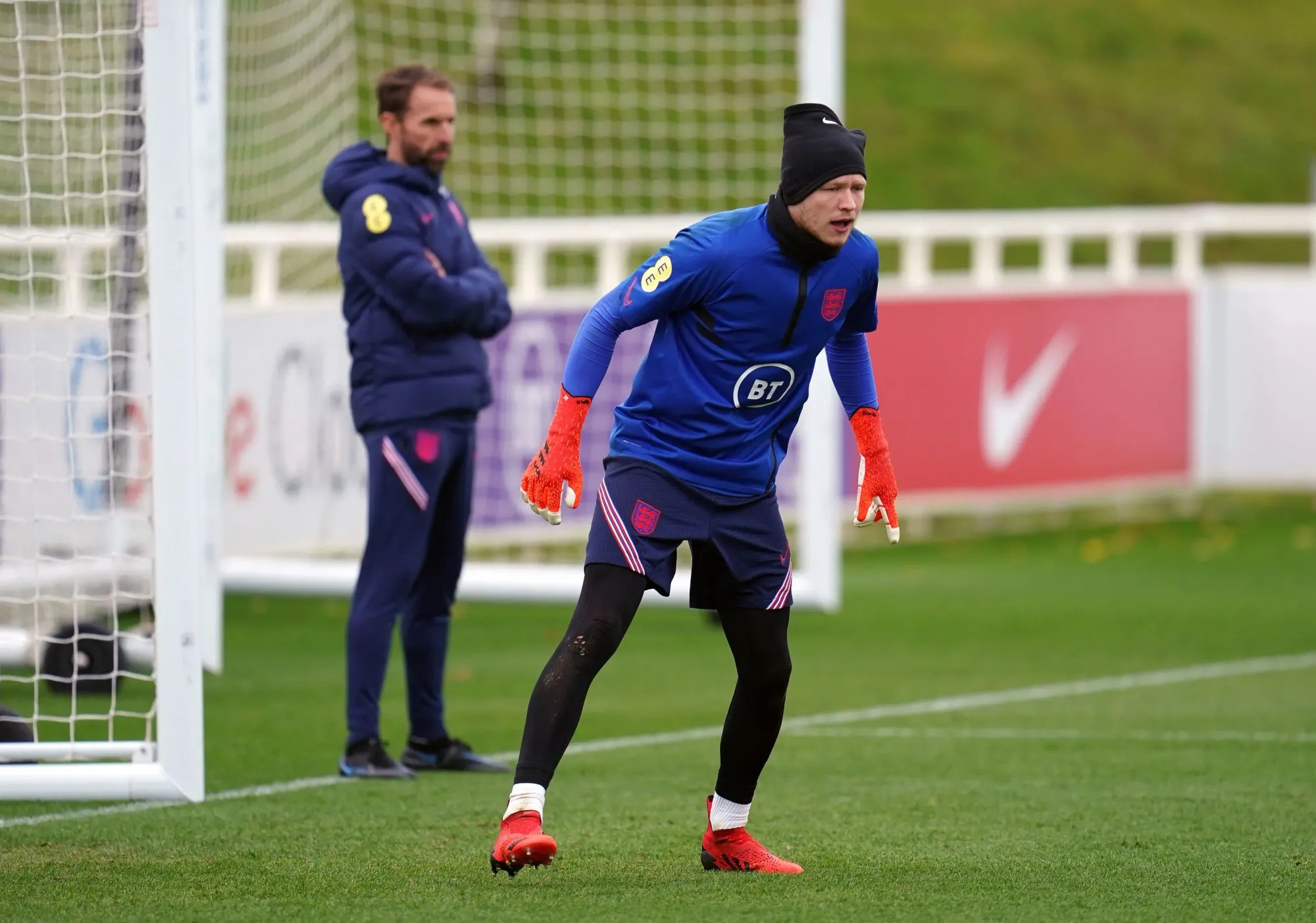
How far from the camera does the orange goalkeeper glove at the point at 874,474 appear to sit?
5.70 metres

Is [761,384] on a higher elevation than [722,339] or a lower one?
lower

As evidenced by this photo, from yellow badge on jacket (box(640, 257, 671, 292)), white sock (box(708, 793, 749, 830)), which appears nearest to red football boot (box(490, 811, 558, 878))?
white sock (box(708, 793, 749, 830))

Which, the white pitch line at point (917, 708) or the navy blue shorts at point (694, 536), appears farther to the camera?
the white pitch line at point (917, 708)

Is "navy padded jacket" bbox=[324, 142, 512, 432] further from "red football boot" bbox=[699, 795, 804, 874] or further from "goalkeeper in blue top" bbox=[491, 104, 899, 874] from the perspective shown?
"red football boot" bbox=[699, 795, 804, 874]

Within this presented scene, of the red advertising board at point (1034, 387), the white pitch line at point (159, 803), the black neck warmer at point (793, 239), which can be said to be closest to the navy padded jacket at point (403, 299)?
the white pitch line at point (159, 803)

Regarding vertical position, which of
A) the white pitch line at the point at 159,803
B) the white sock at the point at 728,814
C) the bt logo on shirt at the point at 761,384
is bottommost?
the white pitch line at the point at 159,803

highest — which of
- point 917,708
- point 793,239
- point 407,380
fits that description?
point 793,239

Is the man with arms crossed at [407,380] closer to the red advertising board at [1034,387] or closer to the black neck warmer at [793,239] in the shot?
the black neck warmer at [793,239]

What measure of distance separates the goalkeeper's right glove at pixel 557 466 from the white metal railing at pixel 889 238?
154 inches

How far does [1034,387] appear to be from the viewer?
49.2 feet

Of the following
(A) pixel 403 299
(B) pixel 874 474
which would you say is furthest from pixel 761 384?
(A) pixel 403 299

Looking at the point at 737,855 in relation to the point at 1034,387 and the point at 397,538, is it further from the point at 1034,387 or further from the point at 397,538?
the point at 1034,387

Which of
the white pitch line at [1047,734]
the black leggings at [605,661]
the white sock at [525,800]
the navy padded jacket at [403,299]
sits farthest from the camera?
the white pitch line at [1047,734]

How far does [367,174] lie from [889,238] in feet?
29.2
